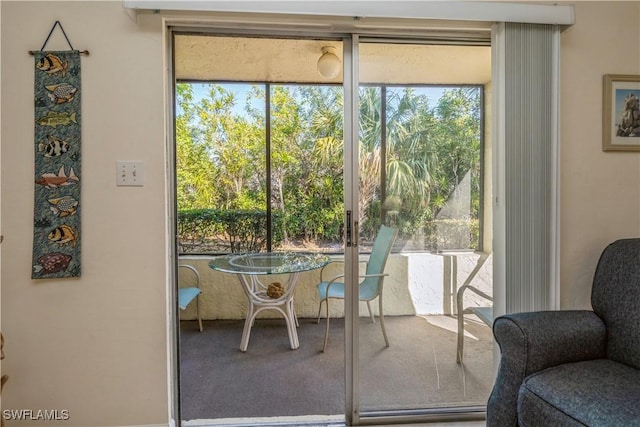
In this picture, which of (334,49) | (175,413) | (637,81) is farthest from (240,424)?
(637,81)

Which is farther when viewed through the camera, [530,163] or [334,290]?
[334,290]

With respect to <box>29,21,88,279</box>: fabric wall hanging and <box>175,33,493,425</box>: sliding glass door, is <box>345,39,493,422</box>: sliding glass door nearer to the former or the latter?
<box>175,33,493,425</box>: sliding glass door

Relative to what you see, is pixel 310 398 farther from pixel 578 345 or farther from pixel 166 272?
pixel 578 345

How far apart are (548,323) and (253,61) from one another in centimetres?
266

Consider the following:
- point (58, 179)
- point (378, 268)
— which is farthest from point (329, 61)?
point (58, 179)

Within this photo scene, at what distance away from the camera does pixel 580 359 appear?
53.5 inches

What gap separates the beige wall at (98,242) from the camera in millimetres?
1505

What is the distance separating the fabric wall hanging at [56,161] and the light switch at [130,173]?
0.56ft

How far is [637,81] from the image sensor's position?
170 cm

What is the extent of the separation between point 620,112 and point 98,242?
2597 millimetres

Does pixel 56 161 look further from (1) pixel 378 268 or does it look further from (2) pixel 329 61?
(2) pixel 329 61

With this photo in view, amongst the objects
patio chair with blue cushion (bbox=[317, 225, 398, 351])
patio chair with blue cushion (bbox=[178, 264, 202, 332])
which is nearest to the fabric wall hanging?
patio chair with blue cushion (bbox=[178, 264, 202, 332])

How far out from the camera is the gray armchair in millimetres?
1092

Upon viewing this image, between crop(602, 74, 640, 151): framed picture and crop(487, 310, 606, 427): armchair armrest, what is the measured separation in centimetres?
93
